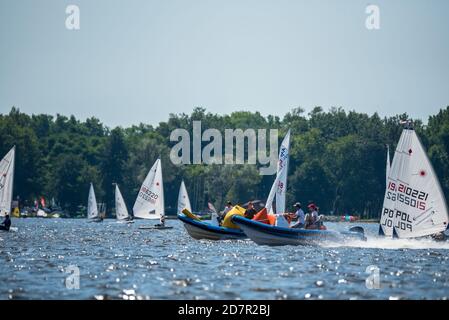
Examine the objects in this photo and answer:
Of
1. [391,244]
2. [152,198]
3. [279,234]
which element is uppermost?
[152,198]

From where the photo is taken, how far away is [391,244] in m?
43.9

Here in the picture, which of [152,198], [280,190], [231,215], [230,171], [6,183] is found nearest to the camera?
[231,215]

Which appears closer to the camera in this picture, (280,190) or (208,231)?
(208,231)

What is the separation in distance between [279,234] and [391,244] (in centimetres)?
496

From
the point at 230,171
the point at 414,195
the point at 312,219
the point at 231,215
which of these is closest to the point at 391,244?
the point at 414,195

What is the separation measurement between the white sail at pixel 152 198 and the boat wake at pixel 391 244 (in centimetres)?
3396

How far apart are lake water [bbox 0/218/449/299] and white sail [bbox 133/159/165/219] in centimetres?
3175

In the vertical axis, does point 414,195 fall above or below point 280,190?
below

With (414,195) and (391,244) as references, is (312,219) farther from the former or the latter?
(414,195)

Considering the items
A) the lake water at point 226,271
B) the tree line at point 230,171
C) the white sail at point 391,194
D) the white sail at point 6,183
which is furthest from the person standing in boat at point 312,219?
the tree line at point 230,171

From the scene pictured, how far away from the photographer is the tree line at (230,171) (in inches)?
5335

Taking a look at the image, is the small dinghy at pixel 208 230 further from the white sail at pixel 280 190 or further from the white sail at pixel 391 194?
the white sail at pixel 391 194

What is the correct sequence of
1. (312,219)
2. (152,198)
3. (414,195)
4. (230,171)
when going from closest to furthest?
(414,195), (312,219), (152,198), (230,171)
